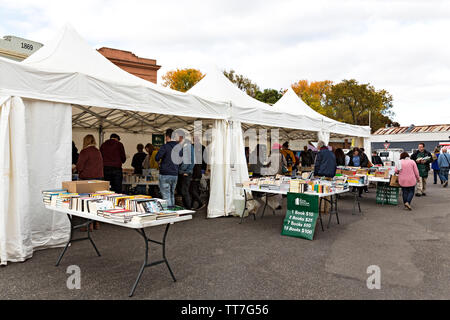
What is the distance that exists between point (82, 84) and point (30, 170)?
145cm

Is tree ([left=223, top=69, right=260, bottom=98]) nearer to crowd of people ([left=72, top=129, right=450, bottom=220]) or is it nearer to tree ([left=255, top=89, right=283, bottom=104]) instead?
tree ([left=255, top=89, right=283, bottom=104])

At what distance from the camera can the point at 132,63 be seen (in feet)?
84.4

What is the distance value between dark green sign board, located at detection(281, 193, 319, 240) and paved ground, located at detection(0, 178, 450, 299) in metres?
0.19

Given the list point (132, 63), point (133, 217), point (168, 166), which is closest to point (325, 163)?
point (168, 166)

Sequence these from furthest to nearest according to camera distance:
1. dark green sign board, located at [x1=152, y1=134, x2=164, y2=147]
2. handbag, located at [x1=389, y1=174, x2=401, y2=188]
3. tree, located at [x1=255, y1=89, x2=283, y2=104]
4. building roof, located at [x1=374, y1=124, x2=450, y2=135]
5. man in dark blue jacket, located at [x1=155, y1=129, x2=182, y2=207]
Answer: building roof, located at [x1=374, y1=124, x2=450, y2=135] < tree, located at [x1=255, y1=89, x2=283, y2=104] < dark green sign board, located at [x1=152, y1=134, x2=164, y2=147] < handbag, located at [x1=389, y1=174, x2=401, y2=188] < man in dark blue jacket, located at [x1=155, y1=129, x2=182, y2=207]

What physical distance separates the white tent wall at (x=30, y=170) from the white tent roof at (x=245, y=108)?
3.48 metres

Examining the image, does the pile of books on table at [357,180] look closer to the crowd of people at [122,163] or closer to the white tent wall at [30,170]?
the crowd of people at [122,163]

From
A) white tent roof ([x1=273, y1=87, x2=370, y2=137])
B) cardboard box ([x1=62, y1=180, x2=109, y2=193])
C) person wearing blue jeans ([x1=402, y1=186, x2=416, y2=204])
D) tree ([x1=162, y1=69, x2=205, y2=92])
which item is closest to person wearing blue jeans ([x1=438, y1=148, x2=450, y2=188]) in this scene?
white tent roof ([x1=273, y1=87, x2=370, y2=137])

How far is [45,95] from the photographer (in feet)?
14.5

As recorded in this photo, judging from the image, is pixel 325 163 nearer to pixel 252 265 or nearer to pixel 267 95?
pixel 252 265

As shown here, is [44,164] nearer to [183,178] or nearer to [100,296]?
[100,296]

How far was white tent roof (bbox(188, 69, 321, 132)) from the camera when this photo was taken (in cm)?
725

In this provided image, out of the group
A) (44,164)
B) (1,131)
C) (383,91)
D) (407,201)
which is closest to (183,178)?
(44,164)

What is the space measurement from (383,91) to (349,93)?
169 inches
